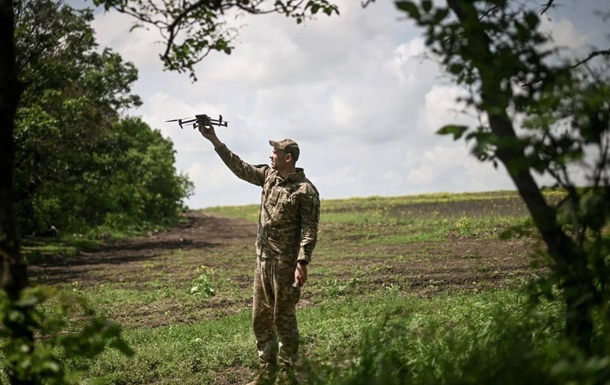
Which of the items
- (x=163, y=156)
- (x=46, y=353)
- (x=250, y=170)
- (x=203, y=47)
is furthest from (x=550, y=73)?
(x=163, y=156)

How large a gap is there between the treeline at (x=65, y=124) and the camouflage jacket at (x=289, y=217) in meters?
12.3

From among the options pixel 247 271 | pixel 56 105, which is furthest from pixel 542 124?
pixel 56 105

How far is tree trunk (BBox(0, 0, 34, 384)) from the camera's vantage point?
447cm

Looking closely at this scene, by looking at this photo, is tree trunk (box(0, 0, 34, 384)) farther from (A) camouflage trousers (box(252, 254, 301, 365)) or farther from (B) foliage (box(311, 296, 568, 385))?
(A) camouflage trousers (box(252, 254, 301, 365))

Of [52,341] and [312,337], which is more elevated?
[52,341]

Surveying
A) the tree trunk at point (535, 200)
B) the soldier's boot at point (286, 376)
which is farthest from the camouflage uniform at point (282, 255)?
the tree trunk at point (535, 200)

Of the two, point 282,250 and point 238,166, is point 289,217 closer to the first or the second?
point 282,250

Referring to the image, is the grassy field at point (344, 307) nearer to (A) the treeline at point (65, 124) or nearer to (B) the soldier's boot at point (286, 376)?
(B) the soldier's boot at point (286, 376)

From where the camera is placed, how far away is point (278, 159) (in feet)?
25.4

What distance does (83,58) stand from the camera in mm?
28047

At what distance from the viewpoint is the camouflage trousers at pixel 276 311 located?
763cm

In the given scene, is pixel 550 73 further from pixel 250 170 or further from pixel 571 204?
pixel 250 170

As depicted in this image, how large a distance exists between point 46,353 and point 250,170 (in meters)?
4.50

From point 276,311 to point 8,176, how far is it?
366 centimetres
